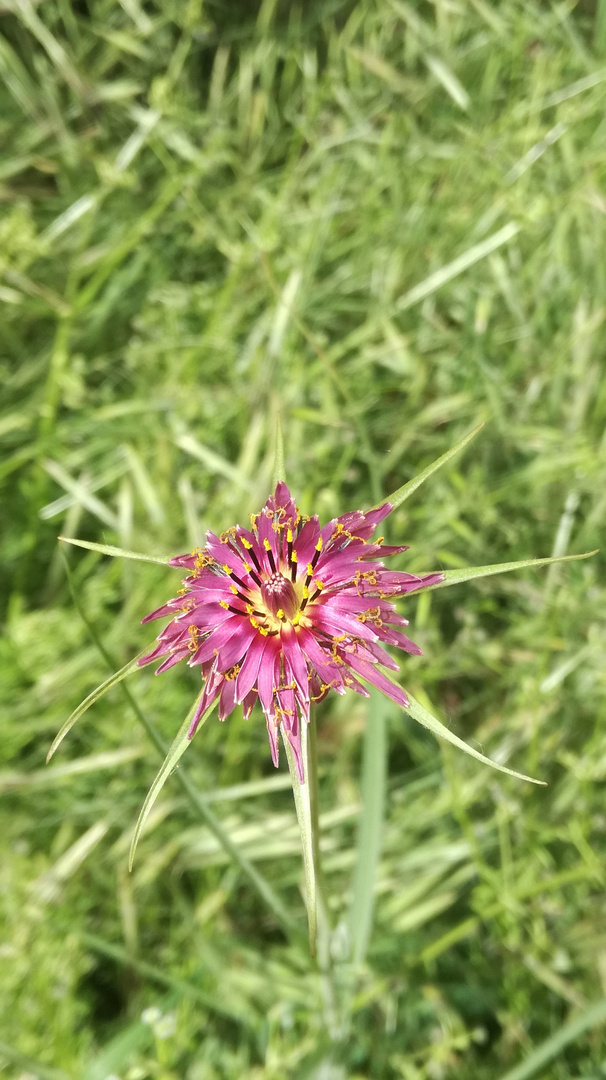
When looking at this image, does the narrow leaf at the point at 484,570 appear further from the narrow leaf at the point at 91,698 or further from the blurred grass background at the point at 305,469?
the blurred grass background at the point at 305,469

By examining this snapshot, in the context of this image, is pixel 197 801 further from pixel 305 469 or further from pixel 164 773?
pixel 305 469

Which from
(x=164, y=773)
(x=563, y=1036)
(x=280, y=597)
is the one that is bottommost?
(x=563, y=1036)

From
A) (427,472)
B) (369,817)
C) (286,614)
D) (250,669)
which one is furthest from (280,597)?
(369,817)

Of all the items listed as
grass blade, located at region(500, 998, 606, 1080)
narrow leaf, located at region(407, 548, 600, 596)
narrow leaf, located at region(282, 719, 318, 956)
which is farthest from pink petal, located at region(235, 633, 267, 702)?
grass blade, located at region(500, 998, 606, 1080)

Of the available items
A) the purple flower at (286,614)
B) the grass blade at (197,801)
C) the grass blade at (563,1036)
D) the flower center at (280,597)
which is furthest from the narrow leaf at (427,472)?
the grass blade at (563,1036)

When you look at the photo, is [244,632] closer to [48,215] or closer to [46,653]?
[46,653]

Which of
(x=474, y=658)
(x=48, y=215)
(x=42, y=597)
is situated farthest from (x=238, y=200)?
(x=474, y=658)
